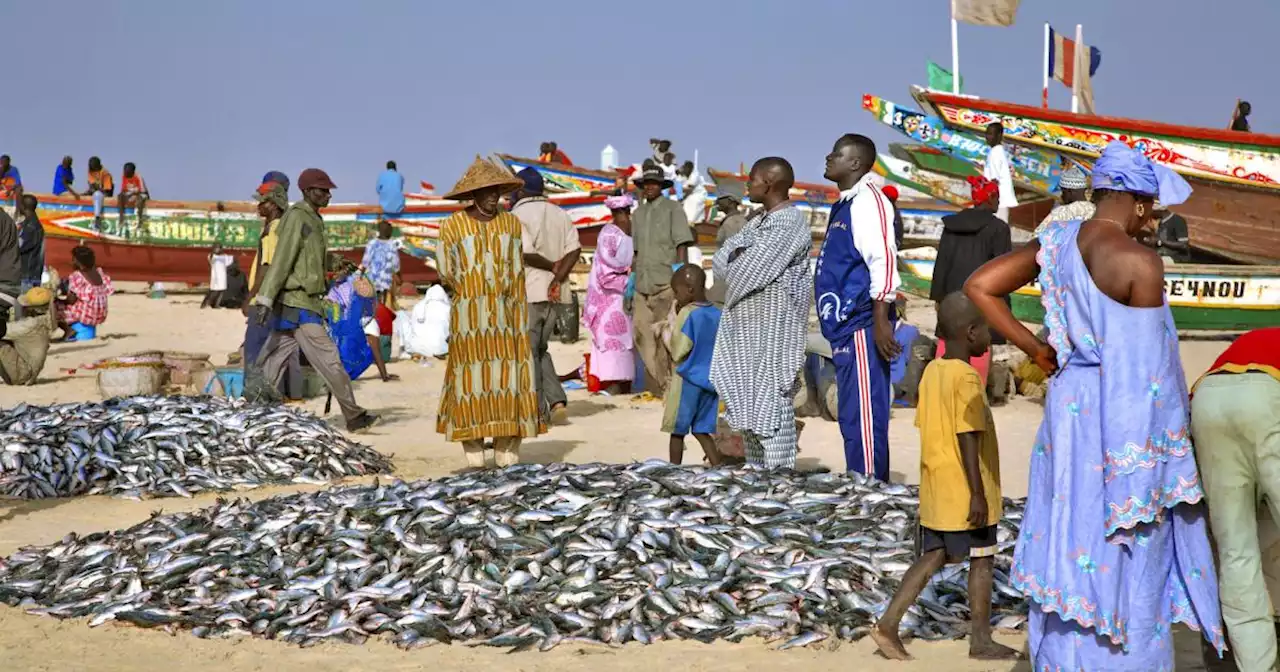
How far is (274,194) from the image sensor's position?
12.9 metres

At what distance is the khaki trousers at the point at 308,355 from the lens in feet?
38.0

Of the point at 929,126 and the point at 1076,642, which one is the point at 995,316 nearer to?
the point at 1076,642

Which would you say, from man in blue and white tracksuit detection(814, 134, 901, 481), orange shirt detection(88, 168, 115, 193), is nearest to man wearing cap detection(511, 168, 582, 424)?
man in blue and white tracksuit detection(814, 134, 901, 481)

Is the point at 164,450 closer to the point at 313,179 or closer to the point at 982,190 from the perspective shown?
the point at 313,179

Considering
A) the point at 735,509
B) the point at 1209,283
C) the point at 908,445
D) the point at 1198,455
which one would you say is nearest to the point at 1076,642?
the point at 1198,455

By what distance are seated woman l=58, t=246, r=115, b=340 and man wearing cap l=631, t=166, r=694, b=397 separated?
397 inches

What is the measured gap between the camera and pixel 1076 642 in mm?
4254

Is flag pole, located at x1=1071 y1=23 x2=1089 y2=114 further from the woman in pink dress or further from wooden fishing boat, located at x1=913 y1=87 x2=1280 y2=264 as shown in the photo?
the woman in pink dress

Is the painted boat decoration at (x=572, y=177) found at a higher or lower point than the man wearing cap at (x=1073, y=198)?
higher

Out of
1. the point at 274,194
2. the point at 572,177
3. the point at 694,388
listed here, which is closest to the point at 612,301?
the point at 274,194

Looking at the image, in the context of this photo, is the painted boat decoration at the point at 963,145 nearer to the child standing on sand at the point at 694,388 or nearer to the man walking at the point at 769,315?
the child standing on sand at the point at 694,388

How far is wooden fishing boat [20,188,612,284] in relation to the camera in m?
31.3

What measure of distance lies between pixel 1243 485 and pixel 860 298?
3.16 meters

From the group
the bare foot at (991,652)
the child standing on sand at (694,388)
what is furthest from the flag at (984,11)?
the bare foot at (991,652)
